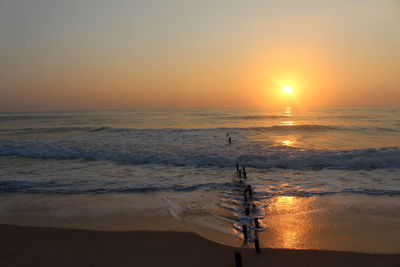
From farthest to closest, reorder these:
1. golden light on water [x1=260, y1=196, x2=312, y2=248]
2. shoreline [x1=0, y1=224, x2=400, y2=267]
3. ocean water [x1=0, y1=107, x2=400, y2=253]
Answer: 1. ocean water [x1=0, y1=107, x2=400, y2=253]
2. golden light on water [x1=260, y1=196, x2=312, y2=248]
3. shoreline [x1=0, y1=224, x2=400, y2=267]

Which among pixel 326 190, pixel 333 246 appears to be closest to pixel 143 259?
pixel 333 246

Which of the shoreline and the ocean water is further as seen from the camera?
the ocean water

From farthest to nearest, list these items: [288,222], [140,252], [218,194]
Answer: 1. [218,194]
2. [288,222]
3. [140,252]

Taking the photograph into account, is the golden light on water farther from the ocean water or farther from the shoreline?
the shoreline

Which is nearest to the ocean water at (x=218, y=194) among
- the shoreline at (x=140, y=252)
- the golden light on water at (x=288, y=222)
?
the golden light on water at (x=288, y=222)

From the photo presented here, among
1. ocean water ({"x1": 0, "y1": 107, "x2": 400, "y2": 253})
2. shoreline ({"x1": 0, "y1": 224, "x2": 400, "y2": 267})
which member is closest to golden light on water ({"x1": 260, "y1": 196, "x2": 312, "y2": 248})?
ocean water ({"x1": 0, "y1": 107, "x2": 400, "y2": 253})

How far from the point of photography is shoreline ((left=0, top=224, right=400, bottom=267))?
140 inches

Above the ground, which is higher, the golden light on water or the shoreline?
the shoreline

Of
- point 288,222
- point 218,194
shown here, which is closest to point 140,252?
point 288,222

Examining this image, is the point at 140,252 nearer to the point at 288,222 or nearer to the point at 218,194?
the point at 288,222

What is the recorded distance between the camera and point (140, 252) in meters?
3.86

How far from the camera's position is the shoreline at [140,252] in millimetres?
3549

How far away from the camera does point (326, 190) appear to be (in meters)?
6.62

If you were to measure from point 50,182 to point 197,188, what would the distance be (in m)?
4.34
